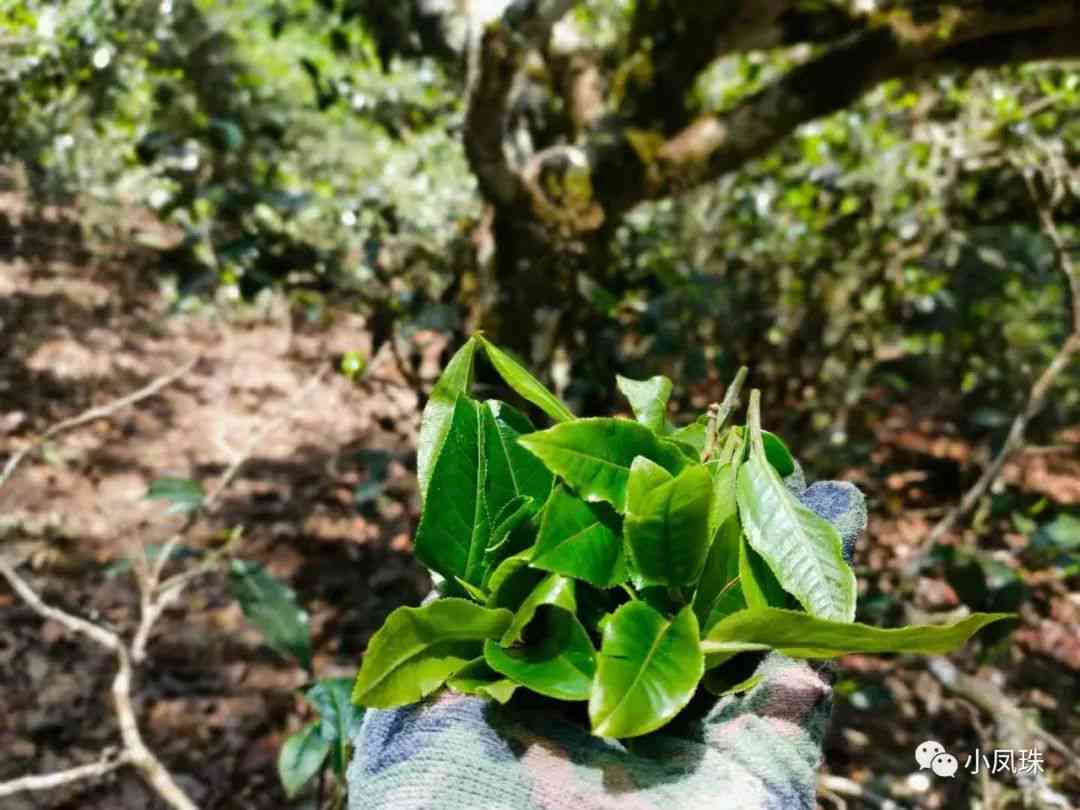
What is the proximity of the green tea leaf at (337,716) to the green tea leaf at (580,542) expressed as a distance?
679mm

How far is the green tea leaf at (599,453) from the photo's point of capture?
90 centimetres

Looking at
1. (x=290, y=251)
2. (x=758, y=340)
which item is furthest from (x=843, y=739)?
(x=290, y=251)

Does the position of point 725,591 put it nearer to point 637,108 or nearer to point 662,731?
point 662,731

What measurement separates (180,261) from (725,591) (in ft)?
7.37

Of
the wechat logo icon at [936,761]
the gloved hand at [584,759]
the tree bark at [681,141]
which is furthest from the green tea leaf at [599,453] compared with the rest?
the tree bark at [681,141]

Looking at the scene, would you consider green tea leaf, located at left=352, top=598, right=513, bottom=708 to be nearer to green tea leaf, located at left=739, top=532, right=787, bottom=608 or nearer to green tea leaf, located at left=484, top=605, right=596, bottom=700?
green tea leaf, located at left=484, top=605, right=596, bottom=700

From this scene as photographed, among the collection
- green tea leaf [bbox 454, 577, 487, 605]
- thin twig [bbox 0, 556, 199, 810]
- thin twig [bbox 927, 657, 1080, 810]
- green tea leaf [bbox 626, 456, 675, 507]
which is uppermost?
green tea leaf [bbox 626, 456, 675, 507]

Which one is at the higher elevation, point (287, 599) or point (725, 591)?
point (725, 591)

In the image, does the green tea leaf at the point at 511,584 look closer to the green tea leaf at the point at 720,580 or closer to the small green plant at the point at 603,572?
the small green plant at the point at 603,572

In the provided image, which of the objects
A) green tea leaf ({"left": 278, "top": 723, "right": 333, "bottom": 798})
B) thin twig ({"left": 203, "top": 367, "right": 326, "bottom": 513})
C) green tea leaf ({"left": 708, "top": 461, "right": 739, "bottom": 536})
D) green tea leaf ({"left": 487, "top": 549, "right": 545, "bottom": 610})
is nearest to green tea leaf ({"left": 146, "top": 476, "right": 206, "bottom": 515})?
thin twig ({"left": 203, "top": 367, "right": 326, "bottom": 513})

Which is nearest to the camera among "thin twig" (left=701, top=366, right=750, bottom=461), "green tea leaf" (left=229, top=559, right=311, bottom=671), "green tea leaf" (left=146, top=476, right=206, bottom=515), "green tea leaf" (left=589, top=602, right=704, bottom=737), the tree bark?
"green tea leaf" (left=589, top=602, right=704, bottom=737)

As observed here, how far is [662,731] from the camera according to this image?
921mm

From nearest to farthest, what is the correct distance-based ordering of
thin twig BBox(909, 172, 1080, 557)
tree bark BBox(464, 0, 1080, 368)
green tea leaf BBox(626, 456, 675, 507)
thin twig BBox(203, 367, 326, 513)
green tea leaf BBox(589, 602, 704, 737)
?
1. green tea leaf BBox(589, 602, 704, 737)
2. green tea leaf BBox(626, 456, 675, 507)
3. thin twig BBox(203, 367, 326, 513)
4. thin twig BBox(909, 172, 1080, 557)
5. tree bark BBox(464, 0, 1080, 368)

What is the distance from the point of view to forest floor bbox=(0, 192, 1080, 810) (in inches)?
95.9
